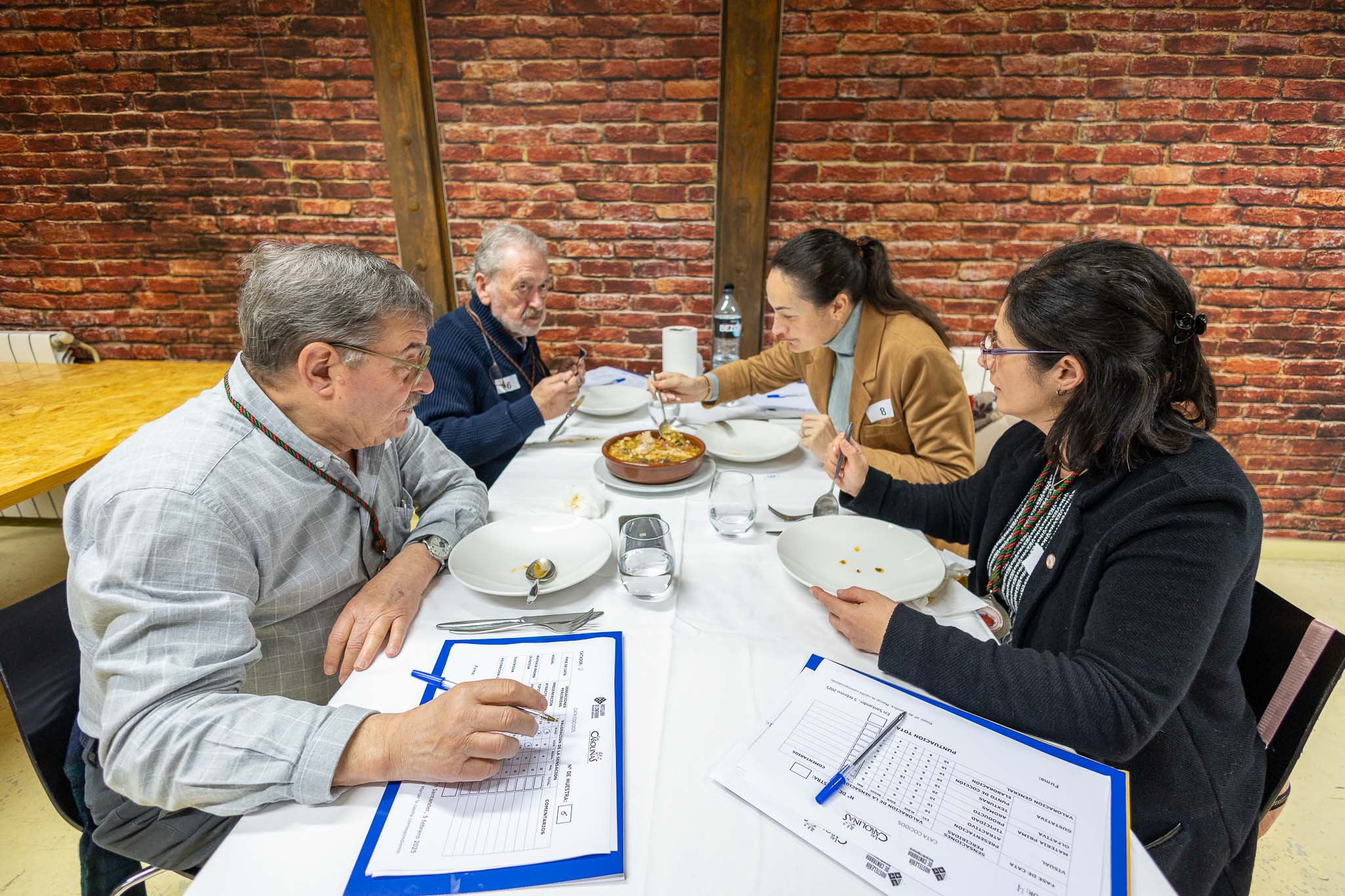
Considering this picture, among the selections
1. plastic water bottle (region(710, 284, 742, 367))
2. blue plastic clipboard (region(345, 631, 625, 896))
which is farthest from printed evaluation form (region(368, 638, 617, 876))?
plastic water bottle (region(710, 284, 742, 367))

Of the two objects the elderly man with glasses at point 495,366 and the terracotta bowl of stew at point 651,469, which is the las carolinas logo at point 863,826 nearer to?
the terracotta bowl of stew at point 651,469

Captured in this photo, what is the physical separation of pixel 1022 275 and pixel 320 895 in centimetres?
143

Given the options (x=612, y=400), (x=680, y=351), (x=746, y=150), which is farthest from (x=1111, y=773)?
(x=746, y=150)

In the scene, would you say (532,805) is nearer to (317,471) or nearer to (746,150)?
(317,471)

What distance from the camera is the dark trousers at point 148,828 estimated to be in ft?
3.61

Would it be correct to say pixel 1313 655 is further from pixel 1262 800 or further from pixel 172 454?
pixel 172 454

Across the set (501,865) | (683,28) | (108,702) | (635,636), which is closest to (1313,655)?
(635,636)

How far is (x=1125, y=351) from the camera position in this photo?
3.58 ft

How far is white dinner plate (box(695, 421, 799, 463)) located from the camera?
6.37ft

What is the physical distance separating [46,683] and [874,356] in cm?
210

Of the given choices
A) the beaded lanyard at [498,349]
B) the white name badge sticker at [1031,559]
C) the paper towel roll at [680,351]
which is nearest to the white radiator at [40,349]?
the beaded lanyard at [498,349]

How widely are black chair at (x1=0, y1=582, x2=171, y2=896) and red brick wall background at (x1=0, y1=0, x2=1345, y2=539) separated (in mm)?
2569

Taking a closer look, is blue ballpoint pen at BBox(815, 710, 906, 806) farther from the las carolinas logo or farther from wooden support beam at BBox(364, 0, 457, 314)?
wooden support beam at BBox(364, 0, 457, 314)

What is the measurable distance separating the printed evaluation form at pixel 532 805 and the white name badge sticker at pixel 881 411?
1.36 m
